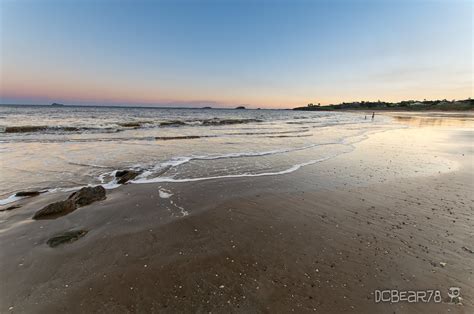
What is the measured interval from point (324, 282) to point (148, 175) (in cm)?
709

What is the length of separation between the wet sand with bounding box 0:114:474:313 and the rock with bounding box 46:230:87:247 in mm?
149

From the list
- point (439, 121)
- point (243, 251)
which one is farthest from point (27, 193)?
point (439, 121)

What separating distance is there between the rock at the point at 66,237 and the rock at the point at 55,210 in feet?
3.47

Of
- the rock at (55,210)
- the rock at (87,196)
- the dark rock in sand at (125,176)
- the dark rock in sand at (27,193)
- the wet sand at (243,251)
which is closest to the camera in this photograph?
the wet sand at (243,251)

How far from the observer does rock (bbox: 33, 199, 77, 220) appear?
5.53 metres

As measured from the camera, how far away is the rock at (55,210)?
5531mm

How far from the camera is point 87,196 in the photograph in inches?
250

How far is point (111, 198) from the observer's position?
21.9 feet

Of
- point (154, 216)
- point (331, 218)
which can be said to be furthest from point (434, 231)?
point (154, 216)

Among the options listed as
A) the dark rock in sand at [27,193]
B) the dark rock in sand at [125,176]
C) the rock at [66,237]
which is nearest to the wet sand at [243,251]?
the rock at [66,237]

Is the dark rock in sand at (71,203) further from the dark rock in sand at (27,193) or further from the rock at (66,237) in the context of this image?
the dark rock in sand at (27,193)

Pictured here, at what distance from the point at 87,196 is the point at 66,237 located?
1866mm

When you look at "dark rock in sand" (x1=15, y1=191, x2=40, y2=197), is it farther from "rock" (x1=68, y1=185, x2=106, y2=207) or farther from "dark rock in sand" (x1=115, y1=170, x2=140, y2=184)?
"dark rock in sand" (x1=115, y1=170, x2=140, y2=184)

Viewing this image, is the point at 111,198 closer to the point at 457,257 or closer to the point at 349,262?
the point at 349,262
